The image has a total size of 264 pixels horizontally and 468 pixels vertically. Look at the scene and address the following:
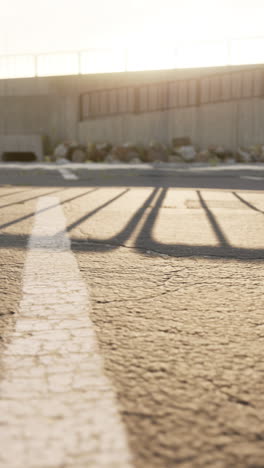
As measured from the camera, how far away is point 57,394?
1.09m

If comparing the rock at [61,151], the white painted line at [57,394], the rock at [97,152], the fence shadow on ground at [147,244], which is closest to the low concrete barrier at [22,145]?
the rock at [61,151]

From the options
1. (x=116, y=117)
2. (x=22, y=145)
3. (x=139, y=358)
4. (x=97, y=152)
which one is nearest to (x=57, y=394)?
(x=139, y=358)

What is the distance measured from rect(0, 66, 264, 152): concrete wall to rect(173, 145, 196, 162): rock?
48.5 inches

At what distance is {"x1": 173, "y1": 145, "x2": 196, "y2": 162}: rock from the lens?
2481 centimetres

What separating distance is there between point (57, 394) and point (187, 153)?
24.5 meters

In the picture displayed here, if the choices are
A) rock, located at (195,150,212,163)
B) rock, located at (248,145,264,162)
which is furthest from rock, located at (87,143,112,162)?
rock, located at (248,145,264,162)

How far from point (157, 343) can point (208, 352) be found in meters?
0.16

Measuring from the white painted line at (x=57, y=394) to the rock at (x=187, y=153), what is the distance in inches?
924

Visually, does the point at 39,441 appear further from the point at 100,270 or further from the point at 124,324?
the point at 100,270

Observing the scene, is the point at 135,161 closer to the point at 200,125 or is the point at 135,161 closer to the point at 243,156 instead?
the point at 200,125

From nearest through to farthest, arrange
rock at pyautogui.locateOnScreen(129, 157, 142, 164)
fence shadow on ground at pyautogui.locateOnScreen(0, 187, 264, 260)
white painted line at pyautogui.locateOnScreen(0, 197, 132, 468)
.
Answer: white painted line at pyautogui.locateOnScreen(0, 197, 132, 468) → fence shadow on ground at pyautogui.locateOnScreen(0, 187, 264, 260) → rock at pyautogui.locateOnScreen(129, 157, 142, 164)

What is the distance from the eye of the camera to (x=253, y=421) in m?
1.02

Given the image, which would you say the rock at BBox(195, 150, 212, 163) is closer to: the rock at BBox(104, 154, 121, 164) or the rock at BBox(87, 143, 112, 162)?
the rock at BBox(104, 154, 121, 164)

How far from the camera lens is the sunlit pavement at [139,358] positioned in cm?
91
